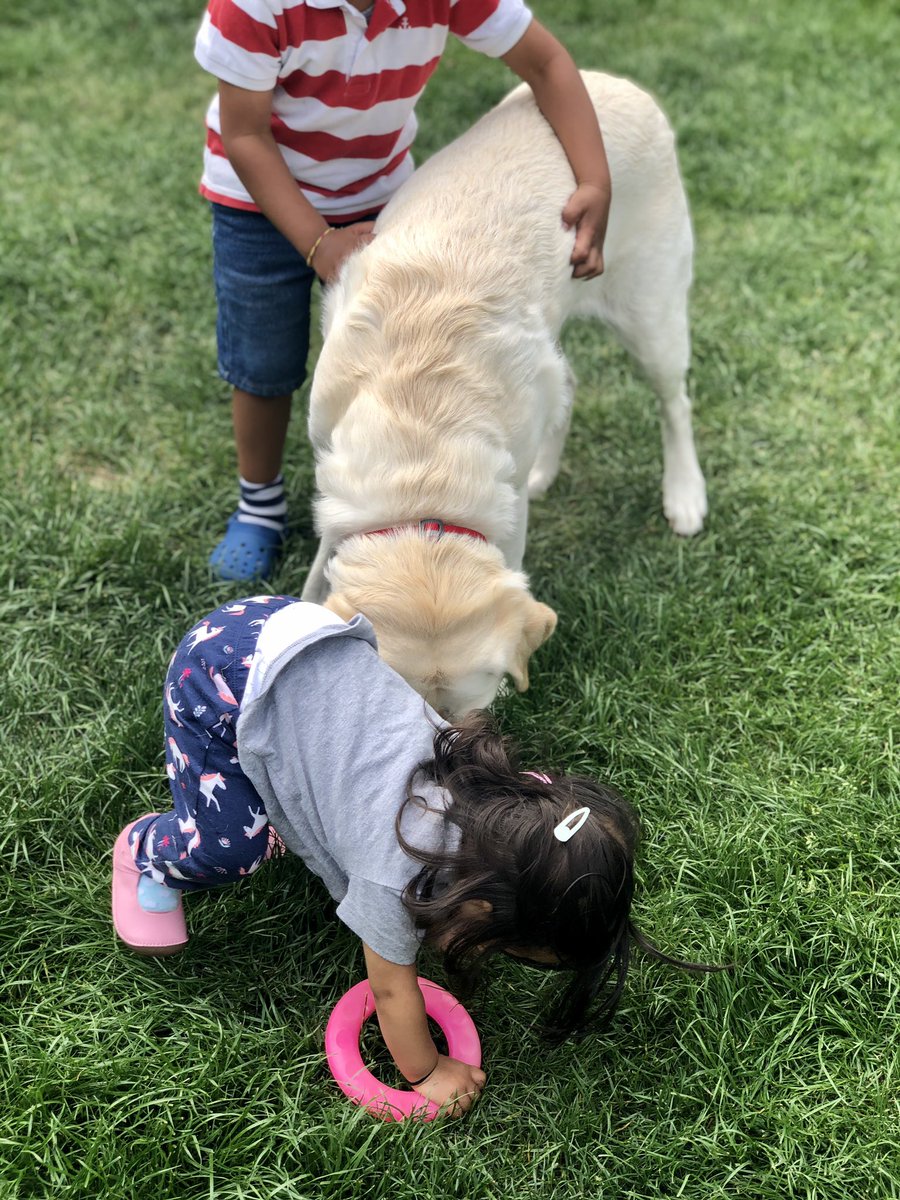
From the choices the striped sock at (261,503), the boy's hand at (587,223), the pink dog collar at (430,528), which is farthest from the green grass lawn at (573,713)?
the boy's hand at (587,223)

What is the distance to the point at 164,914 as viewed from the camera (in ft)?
8.59

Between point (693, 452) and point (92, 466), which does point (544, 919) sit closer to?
point (693, 452)

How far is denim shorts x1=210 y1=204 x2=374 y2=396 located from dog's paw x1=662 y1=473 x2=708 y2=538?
4.68ft

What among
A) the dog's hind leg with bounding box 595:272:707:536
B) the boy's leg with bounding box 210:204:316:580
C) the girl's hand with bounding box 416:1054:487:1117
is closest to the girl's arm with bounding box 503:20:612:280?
the dog's hind leg with bounding box 595:272:707:536

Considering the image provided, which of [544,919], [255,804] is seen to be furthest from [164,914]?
[544,919]

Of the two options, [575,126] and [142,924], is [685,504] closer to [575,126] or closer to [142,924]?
[575,126]

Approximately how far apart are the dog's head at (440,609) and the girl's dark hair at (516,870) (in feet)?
0.83

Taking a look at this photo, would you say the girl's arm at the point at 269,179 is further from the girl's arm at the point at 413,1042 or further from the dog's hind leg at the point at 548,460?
the girl's arm at the point at 413,1042

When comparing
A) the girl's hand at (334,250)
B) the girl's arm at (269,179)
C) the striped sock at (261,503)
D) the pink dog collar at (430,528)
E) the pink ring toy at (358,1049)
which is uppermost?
the girl's arm at (269,179)

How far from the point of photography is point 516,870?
83.0 inches

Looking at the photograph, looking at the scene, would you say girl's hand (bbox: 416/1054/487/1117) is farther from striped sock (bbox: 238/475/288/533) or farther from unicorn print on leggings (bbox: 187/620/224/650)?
striped sock (bbox: 238/475/288/533)

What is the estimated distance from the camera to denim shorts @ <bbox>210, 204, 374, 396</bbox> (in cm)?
336

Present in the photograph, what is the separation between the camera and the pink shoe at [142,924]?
261 centimetres

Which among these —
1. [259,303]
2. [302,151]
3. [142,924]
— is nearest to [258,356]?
[259,303]
